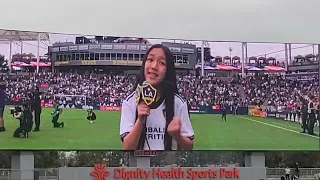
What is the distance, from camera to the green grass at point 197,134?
21188 millimetres

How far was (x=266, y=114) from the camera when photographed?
2389 centimetres

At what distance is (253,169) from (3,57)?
10.2 metres

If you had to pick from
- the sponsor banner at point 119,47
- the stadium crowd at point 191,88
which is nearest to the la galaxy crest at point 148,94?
the stadium crowd at point 191,88

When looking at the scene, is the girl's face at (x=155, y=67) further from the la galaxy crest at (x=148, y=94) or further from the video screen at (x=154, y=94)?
the la galaxy crest at (x=148, y=94)

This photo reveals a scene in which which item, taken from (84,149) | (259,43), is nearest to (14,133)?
(84,149)

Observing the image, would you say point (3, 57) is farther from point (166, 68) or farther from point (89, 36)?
point (166, 68)

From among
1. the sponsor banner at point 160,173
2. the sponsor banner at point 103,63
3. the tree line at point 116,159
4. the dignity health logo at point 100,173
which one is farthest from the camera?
the tree line at point 116,159

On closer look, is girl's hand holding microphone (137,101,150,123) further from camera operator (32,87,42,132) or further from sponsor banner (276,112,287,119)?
sponsor banner (276,112,287,119)

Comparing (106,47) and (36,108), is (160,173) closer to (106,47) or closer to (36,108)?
(36,108)

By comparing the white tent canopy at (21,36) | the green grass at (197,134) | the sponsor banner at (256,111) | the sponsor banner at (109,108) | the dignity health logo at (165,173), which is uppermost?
the white tent canopy at (21,36)

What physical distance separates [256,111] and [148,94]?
473 centimetres

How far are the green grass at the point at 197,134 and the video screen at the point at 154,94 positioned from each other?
1.5 inches

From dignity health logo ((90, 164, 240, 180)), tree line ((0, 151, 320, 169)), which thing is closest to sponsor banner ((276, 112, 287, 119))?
dignity health logo ((90, 164, 240, 180))

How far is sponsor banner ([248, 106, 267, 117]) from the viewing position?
23734mm
